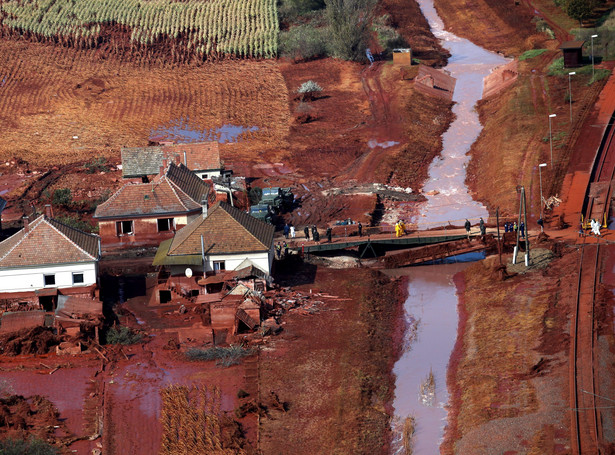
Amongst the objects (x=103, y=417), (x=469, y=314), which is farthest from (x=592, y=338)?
(x=103, y=417)

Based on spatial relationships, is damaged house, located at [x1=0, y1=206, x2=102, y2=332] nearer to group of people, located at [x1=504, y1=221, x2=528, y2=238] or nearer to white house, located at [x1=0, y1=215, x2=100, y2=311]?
white house, located at [x1=0, y1=215, x2=100, y2=311]

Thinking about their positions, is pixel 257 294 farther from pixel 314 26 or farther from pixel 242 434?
pixel 314 26

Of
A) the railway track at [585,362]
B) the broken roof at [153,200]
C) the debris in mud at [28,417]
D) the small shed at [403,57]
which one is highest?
the small shed at [403,57]

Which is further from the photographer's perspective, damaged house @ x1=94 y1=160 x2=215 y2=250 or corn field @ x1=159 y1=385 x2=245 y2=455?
damaged house @ x1=94 y1=160 x2=215 y2=250

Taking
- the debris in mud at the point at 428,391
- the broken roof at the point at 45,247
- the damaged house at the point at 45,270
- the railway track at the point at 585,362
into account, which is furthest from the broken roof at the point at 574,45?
the debris in mud at the point at 428,391

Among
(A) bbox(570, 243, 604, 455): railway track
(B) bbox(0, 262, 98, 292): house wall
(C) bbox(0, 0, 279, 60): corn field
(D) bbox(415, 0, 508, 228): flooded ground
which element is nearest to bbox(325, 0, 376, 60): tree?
(C) bbox(0, 0, 279, 60): corn field

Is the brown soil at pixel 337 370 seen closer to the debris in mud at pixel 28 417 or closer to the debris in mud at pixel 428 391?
the debris in mud at pixel 428 391
